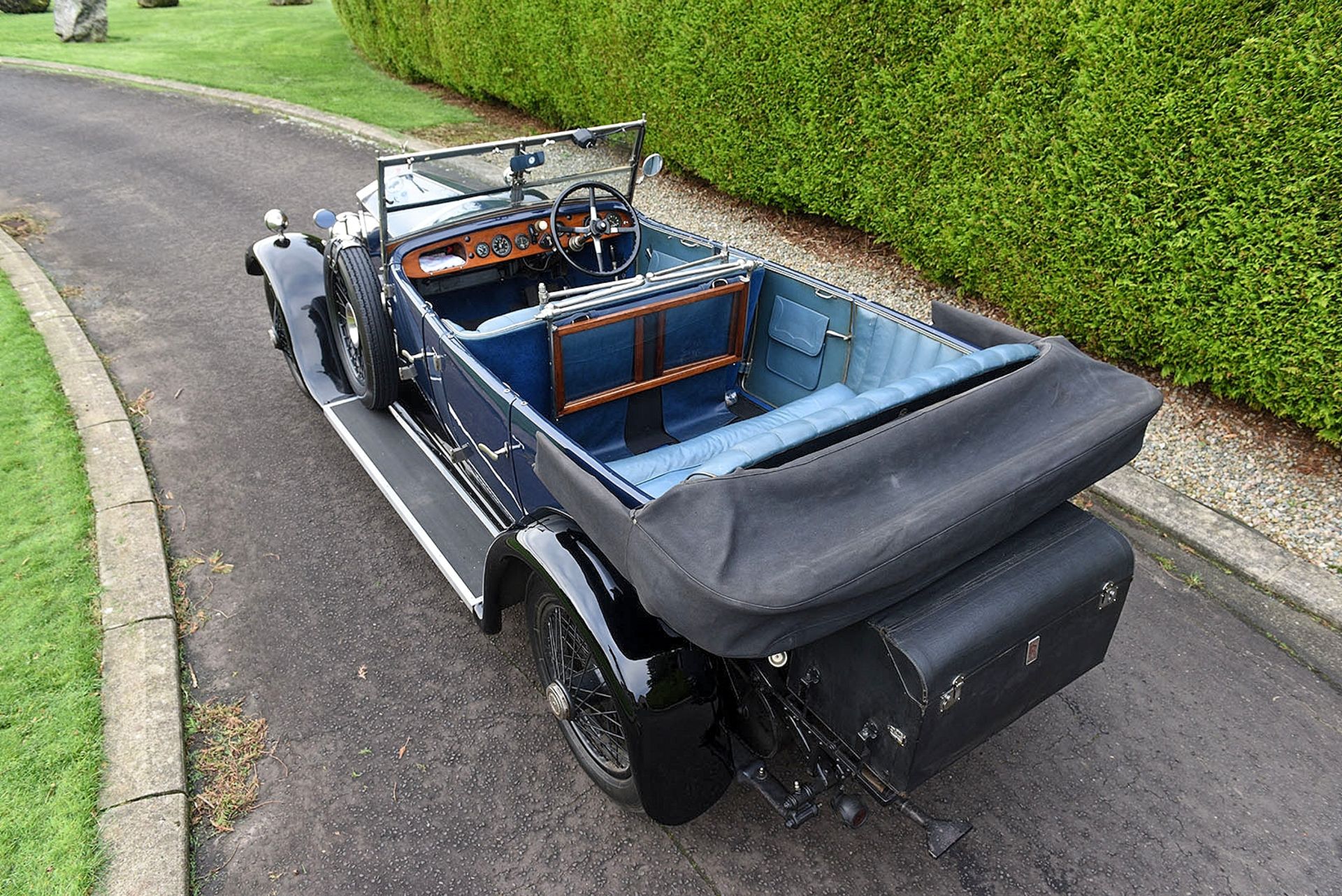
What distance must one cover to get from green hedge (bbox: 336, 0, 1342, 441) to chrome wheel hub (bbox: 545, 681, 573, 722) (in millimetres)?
4519

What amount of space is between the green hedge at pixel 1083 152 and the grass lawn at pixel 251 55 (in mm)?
6656

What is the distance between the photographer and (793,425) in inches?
108

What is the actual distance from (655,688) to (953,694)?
90 cm

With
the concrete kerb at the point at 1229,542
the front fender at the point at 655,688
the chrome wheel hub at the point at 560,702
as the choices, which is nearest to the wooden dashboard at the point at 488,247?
the front fender at the point at 655,688

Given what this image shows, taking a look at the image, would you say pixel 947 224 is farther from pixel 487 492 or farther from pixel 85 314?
pixel 85 314

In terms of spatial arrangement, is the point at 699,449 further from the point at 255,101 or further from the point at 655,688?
the point at 255,101

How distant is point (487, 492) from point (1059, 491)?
267 centimetres

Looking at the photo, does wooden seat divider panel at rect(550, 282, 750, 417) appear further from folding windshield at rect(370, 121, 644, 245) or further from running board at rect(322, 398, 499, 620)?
folding windshield at rect(370, 121, 644, 245)

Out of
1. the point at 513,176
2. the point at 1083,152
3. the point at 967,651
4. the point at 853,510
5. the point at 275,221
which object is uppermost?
the point at 1083,152

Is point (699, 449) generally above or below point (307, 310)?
above

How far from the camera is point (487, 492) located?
4.13 meters

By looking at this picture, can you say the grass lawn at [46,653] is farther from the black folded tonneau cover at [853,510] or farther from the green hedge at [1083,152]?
the green hedge at [1083,152]

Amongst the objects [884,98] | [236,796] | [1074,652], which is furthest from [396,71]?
[1074,652]

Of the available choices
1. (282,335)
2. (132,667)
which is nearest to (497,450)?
(132,667)
